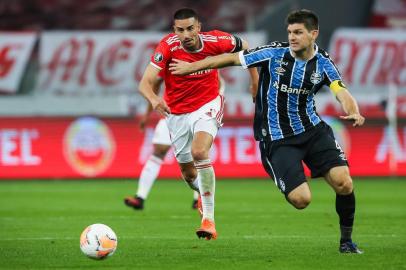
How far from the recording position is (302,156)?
8.85 m

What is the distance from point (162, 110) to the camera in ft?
30.2

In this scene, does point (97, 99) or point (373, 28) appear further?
point (373, 28)

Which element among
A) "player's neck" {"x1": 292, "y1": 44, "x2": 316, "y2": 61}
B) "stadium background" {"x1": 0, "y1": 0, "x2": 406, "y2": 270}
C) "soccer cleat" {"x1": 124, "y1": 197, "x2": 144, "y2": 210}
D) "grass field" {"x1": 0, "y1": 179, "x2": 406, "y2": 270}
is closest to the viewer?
"grass field" {"x1": 0, "y1": 179, "x2": 406, "y2": 270}

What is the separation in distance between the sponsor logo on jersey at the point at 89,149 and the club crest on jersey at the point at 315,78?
1076cm

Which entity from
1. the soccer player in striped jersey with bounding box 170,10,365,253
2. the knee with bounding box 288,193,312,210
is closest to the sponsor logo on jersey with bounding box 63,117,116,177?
the soccer player in striped jersey with bounding box 170,10,365,253

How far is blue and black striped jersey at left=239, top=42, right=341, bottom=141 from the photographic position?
28.7ft

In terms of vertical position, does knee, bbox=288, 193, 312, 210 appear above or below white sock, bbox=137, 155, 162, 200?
above

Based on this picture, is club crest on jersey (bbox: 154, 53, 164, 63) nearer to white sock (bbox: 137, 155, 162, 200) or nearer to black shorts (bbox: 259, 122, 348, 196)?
black shorts (bbox: 259, 122, 348, 196)

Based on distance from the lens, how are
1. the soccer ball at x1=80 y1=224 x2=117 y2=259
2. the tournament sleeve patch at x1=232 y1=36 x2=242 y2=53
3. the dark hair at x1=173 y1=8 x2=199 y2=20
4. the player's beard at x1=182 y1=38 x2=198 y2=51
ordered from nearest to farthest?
the soccer ball at x1=80 y1=224 x2=117 y2=259, the dark hair at x1=173 y1=8 x2=199 y2=20, the player's beard at x1=182 y1=38 x2=198 y2=51, the tournament sleeve patch at x1=232 y1=36 x2=242 y2=53

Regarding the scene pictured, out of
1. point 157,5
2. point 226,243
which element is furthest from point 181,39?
point 157,5

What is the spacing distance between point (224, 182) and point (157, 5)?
8.68m

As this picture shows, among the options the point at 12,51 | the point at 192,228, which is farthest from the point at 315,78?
the point at 12,51

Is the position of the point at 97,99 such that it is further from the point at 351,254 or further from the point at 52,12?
the point at 351,254

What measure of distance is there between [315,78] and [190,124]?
212 centimetres
